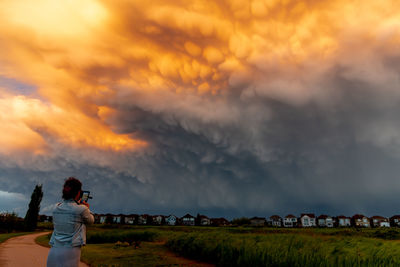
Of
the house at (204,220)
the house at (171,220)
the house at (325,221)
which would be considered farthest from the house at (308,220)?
the house at (171,220)

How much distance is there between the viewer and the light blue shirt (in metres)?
4.79

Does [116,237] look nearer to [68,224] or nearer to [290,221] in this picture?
[68,224]

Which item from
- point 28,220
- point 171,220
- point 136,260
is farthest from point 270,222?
point 136,260

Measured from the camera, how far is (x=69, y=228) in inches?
189

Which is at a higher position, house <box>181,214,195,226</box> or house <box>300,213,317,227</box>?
house <box>300,213,317,227</box>

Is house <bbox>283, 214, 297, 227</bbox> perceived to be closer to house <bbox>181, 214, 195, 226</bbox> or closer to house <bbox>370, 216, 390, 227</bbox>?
house <bbox>370, 216, 390, 227</bbox>

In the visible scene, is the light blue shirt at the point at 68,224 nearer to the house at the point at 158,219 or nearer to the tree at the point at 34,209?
the tree at the point at 34,209

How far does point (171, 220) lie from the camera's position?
17325 centimetres

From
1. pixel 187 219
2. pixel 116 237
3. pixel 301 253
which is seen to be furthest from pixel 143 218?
pixel 301 253

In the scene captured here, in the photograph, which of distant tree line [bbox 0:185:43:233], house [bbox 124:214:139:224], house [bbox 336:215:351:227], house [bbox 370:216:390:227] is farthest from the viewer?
house [bbox 124:214:139:224]

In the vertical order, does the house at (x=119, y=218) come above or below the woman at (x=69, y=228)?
below

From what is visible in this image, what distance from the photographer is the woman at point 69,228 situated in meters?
4.68

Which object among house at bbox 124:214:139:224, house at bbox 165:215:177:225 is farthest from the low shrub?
house at bbox 124:214:139:224

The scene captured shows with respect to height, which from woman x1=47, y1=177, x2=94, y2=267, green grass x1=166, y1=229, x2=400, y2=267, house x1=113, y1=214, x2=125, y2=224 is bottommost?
house x1=113, y1=214, x2=125, y2=224
